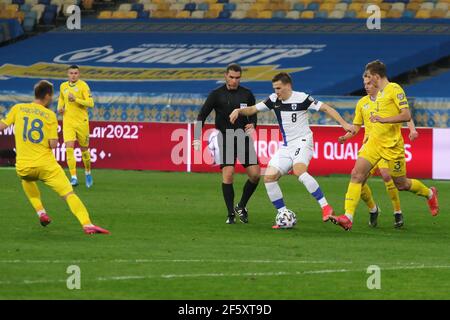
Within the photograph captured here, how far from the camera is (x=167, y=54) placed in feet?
118

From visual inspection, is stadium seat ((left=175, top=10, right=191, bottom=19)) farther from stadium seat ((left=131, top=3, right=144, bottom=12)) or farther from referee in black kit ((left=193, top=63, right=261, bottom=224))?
referee in black kit ((left=193, top=63, right=261, bottom=224))

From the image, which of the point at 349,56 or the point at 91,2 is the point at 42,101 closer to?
the point at 349,56

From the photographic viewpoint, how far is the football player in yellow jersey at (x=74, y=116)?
23.3 meters

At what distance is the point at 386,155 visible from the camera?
16297 millimetres

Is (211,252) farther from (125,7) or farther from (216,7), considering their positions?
(125,7)

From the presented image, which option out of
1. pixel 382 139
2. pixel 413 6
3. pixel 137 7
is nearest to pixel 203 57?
pixel 137 7

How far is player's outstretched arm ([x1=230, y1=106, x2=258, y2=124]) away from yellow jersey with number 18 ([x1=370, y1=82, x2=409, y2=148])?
1.59 m

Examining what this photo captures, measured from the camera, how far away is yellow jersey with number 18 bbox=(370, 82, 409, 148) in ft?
53.0

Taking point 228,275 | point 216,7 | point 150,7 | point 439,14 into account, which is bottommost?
point 228,275

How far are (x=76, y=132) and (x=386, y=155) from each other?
8.80 m

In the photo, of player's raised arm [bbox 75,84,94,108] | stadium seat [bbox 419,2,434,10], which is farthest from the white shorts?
stadium seat [bbox 419,2,434,10]

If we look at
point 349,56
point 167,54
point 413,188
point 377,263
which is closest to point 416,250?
point 377,263

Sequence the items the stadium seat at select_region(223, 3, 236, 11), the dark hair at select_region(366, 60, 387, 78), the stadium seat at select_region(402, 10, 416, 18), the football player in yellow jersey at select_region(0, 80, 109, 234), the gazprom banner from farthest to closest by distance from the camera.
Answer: the stadium seat at select_region(223, 3, 236, 11) → the stadium seat at select_region(402, 10, 416, 18) → the gazprom banner → the dark hair at select_region(366, 60, 387, 78) → the football player in yellow jersey at select_region(0, 80, 109, 234)
